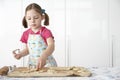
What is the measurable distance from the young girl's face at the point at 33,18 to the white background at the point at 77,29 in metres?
1.28

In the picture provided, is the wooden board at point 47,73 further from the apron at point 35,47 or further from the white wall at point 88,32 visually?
the white wall at point 88,32

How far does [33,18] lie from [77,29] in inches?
53.4

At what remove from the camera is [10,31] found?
2727 mm

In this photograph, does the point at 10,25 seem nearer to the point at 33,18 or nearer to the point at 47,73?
the point at 33,18

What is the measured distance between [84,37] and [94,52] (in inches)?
8.6

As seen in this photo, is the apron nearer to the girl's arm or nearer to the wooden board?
the girl's arm

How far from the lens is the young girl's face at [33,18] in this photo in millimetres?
1400

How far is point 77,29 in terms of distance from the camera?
2.71 metres

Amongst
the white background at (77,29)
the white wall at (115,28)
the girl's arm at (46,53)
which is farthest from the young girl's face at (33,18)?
the white wall at (115,28)

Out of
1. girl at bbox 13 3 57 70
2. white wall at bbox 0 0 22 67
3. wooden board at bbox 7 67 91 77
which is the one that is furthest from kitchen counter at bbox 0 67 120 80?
white wall at bbox 0 0 22 67

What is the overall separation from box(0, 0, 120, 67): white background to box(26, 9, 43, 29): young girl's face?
1279 mm

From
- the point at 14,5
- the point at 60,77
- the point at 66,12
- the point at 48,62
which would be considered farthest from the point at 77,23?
the point at 60,77

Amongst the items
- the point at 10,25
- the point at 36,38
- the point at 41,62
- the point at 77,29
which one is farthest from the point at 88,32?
the point at 41,62

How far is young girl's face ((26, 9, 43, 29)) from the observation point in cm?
140
